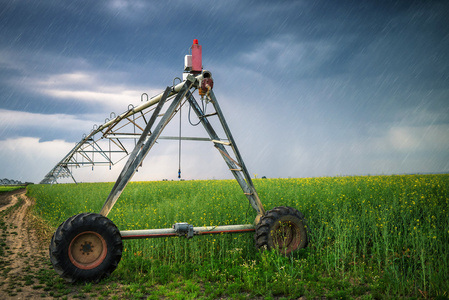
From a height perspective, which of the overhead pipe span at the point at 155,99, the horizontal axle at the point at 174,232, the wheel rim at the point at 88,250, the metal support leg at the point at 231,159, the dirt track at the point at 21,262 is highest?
the overhead pipe span at the point at 155,99

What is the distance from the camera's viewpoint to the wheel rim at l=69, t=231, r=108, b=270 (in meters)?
5.92

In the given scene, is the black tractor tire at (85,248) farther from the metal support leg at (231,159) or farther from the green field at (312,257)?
the metal support leg at (231,159)

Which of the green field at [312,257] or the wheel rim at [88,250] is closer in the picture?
the green field at [312,257]

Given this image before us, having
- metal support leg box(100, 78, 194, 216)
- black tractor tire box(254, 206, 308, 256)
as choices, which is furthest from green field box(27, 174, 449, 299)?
metal support leg box(100, 78, 194, 216)

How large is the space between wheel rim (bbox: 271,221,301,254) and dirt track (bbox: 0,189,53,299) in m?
4.53

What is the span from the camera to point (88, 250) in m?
6.00

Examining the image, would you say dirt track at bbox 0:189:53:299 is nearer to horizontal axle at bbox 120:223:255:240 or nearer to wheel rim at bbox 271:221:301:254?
horizontal axle at bbox 120:223:255:240

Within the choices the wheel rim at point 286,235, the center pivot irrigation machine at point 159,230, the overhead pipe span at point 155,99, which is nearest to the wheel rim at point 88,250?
the center pivot irrigation machine at point 159,230

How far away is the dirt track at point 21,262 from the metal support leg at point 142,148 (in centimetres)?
183

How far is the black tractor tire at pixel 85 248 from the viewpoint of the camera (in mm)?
5750

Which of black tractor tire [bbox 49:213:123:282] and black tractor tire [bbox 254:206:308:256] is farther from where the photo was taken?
black tractor tire [bbox 254:206:308:256]

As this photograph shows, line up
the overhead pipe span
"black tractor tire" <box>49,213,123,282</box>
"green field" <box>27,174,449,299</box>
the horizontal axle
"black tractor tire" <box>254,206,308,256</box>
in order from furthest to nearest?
the overhead pipe span < "black tractor tire" <box>254,206,308,256</box> < the horizontal axle < "black tractor tire" <box>49,213,123,282</box> < "green field" <box>27,174,449,299</box>

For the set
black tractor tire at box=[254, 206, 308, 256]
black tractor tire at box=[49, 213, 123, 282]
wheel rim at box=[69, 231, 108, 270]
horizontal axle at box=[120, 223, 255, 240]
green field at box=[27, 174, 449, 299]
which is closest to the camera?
green field at box=[27, 174, 449, 299]

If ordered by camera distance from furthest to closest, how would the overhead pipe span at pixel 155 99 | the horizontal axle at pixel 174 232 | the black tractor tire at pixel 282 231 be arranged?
the overhead pipe span at pixel 155 99
the black tractor tire at pixel 282 231
the horizontal axle at pixel 174 232
